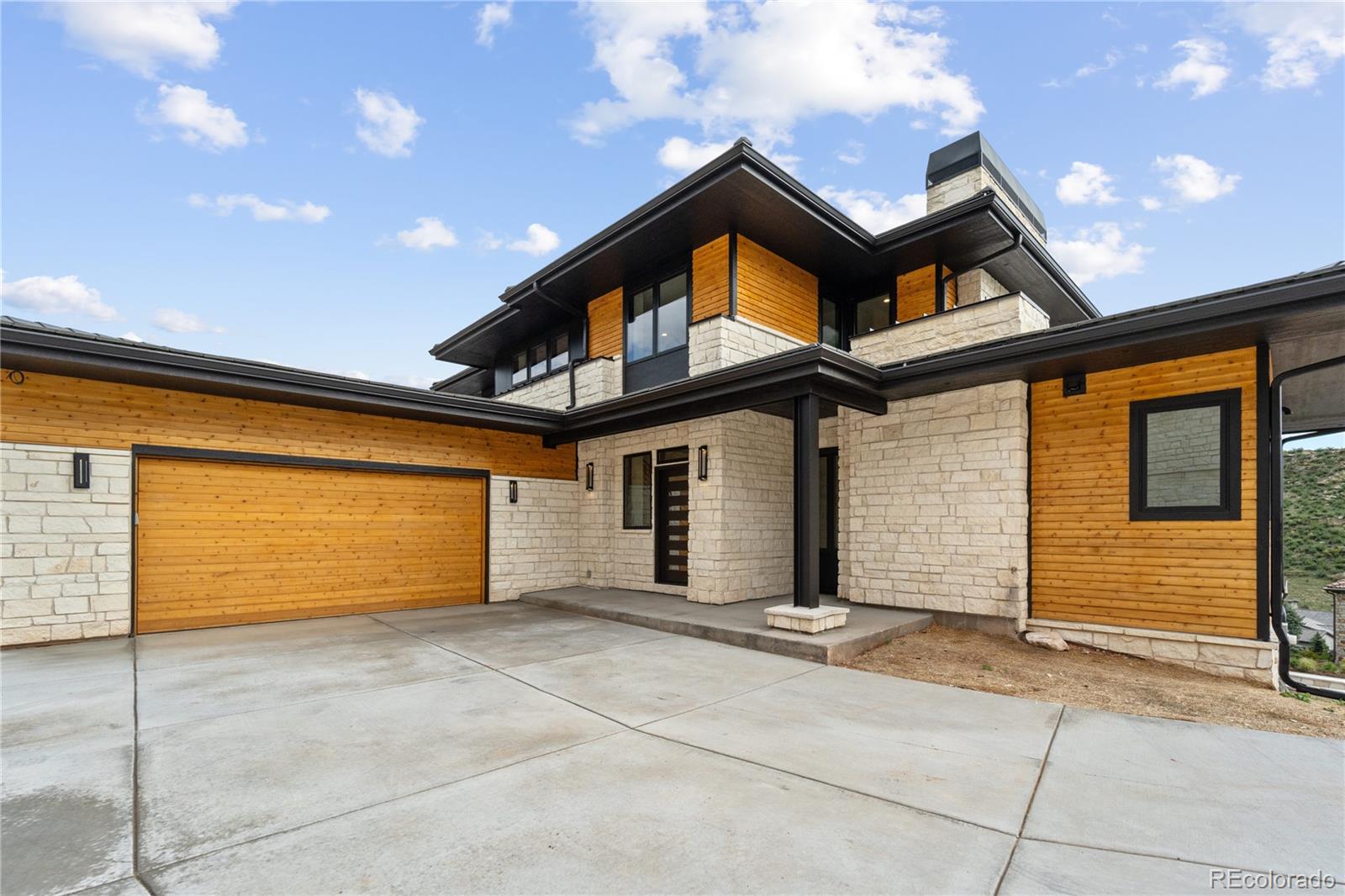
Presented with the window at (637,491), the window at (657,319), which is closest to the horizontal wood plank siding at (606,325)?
the window at (657,319)

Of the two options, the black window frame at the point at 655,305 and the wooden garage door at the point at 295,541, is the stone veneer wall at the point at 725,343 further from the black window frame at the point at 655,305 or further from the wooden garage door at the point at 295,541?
the wooden garage door at the point at 295,541

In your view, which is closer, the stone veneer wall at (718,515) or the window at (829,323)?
the stone veneer wall at (718,515)

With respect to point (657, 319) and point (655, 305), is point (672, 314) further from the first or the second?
point (655, 305)

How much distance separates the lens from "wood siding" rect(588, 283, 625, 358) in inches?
403

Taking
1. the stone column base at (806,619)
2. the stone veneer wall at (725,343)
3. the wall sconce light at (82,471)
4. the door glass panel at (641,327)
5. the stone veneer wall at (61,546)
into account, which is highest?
the door glass panel at (641,327)

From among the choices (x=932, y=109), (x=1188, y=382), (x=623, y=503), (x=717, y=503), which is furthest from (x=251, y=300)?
(x=1188, y=382)

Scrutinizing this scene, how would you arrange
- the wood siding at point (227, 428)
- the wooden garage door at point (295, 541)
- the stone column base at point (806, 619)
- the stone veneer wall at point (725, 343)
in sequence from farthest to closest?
the stone veneer wall at point (725, 343) → the wooden garage door at point (295, 541) → the wood siding at point (227, 428) → the stone column base at point (806, 619)

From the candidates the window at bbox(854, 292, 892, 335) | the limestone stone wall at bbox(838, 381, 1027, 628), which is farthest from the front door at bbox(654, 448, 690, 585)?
the window at bbox(854, 292, 892, 335)

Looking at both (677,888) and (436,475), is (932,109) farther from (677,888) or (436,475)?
(677,888)

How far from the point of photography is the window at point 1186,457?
551cm

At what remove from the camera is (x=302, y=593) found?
7887mm

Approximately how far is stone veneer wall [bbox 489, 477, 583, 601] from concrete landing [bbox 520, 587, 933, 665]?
1.69 feet

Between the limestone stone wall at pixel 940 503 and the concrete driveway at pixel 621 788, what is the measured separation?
2.58 meters

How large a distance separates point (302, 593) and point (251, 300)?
1686cm
